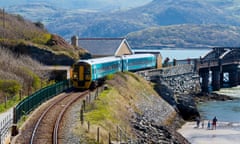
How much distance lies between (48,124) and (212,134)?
2242 centimetres

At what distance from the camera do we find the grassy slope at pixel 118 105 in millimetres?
36906

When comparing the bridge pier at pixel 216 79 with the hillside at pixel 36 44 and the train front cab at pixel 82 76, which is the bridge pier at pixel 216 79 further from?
the train front cab at pixel 82 76

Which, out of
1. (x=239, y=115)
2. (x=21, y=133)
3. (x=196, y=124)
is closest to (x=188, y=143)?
(x=196, y=124)

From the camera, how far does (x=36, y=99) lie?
4162cm

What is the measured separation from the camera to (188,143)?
1815 inches

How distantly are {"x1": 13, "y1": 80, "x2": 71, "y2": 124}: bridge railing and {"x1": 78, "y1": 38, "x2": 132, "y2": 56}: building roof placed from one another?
23581 millimetres

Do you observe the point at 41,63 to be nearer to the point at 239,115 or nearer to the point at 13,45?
the point at 13,45

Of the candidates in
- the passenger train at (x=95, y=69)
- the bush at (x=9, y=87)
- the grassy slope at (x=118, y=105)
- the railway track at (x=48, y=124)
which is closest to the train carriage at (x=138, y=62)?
the passenger train at (x=95, y=69)

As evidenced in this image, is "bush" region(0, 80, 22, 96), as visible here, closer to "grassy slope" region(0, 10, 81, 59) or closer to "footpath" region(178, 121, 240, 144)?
"footpath" region(178, 121, 240, 144)

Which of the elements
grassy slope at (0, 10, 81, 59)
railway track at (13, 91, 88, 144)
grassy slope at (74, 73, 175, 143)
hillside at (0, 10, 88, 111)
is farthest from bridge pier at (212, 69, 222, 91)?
railway track at (13, 91, 88, 144)

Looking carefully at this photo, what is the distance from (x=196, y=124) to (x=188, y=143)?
1216 centimetres

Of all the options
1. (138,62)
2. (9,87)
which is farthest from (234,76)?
(9,87)

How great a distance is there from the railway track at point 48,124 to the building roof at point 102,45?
31763 mm

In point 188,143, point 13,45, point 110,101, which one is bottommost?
point 188,143
